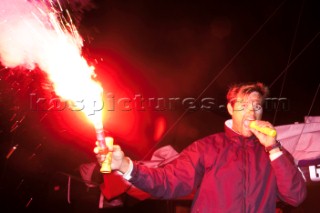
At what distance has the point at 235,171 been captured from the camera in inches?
126

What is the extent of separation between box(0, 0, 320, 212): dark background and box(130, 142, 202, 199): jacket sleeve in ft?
18.5

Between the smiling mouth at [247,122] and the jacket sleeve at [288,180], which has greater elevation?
the smiling mouth at [247,122]

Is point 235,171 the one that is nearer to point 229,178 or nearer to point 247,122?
point 229,178

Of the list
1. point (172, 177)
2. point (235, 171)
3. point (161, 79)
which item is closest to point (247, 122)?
point (235, 171)

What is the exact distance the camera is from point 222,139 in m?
3.52

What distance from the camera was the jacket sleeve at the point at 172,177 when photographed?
292 cm

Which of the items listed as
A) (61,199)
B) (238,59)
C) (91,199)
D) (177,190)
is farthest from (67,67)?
(238,59)

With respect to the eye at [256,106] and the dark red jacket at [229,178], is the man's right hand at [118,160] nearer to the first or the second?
the dark red jacket at [229,178]

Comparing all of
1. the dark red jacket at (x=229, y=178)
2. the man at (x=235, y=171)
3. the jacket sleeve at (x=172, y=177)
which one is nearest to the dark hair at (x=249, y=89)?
the man at (x=235, y=171)

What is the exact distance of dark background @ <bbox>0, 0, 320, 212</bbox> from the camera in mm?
8781

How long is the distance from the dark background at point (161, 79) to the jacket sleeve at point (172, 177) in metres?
5.64

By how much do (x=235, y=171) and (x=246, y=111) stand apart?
663 mm

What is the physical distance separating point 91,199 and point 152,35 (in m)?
4.95

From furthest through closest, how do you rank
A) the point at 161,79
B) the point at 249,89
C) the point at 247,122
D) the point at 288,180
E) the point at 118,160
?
the point at 161,79 → the point at 249,89 → the point at 247,122 → the point at 288,180 → the point at 118,160
